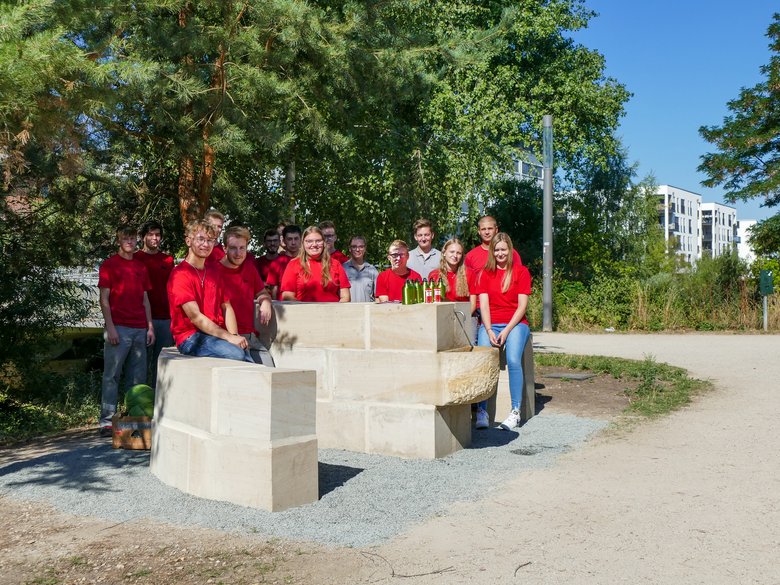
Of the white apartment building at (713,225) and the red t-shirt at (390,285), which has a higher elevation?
the white apartment building at (713,225)

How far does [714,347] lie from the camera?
56.4 feet

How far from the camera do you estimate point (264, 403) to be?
17.5ft

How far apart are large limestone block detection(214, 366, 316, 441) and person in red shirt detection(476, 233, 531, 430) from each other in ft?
9.99

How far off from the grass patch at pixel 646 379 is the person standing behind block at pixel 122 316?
5201 millimetres

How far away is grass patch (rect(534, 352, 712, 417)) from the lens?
977cm

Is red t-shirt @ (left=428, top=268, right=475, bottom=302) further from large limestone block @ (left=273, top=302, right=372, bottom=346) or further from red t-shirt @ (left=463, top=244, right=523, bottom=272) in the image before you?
large limestone block @ (left=273, top=302, right=372, bottom=346)

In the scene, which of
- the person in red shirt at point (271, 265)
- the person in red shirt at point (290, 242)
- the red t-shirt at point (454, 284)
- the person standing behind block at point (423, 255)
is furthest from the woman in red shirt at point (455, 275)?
the person in red shirt at point (271, 265)

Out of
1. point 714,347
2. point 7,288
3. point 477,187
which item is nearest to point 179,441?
point 7,288

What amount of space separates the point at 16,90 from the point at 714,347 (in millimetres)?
14962

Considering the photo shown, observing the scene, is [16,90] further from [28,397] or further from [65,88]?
[28,397]

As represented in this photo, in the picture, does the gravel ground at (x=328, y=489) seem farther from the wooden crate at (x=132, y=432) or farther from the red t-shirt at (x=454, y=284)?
the red t-shirt at (x=454, y=284)

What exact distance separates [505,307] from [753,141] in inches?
831

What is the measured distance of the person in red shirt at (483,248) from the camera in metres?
8.30

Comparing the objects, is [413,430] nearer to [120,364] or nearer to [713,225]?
[120,364]
